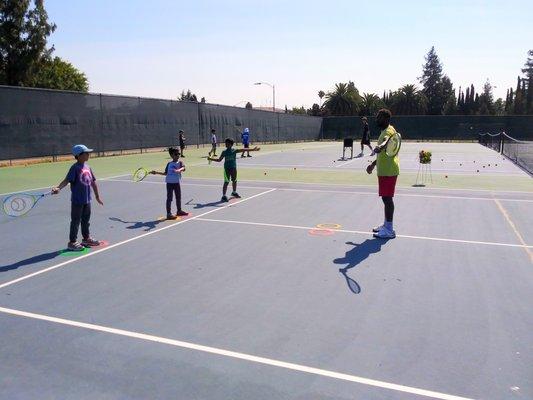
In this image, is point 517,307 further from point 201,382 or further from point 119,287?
point 119,287

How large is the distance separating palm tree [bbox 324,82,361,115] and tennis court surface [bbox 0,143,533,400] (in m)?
70.6

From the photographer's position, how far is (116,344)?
3.90 meters

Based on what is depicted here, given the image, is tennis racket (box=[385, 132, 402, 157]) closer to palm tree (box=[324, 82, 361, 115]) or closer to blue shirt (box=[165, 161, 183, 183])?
blue shirt (box=[165, 161, 183, 183])

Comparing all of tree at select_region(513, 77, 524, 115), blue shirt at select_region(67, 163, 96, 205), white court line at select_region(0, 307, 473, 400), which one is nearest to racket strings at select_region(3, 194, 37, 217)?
blue shirt at select_region(67, 163, 96, 205)

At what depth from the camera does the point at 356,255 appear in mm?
6586

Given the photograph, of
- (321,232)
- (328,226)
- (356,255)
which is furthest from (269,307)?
(328,226)

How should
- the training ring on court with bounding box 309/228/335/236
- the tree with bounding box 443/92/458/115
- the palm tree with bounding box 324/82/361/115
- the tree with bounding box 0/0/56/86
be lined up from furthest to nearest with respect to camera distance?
the tree with bounding box 443/92/458/115 → the palm tree with bounding box 324/82/361/115 → the tree with bounding box 0/0/56/86 → the training ring on court with bounding box 309/228/335/236

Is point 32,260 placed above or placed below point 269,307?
above

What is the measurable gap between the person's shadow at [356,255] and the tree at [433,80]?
330 feet

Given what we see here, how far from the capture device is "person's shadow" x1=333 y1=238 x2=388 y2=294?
543cm

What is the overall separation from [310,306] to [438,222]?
191 inches

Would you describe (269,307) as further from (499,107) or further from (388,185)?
(499,107)

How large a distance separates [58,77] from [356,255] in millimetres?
45622

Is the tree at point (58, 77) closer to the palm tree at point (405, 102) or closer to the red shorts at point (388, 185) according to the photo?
the red shorts at point (388, 185)
